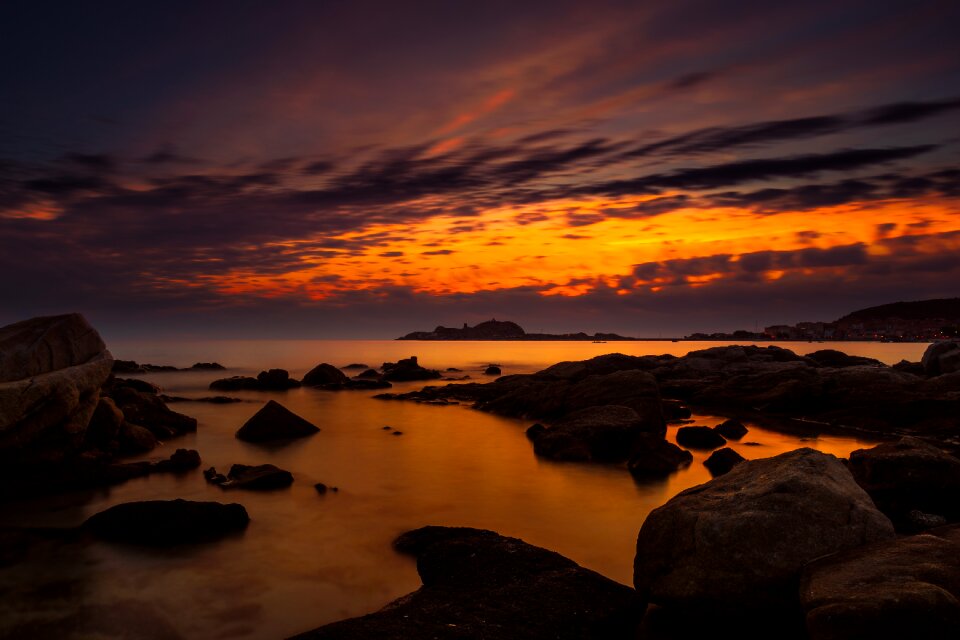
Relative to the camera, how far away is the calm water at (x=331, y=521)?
8789 millimetres

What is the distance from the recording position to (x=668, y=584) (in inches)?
277

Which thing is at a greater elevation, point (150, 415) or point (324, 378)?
point (150, 415)

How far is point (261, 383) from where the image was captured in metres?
50.2

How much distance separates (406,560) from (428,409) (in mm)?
24169

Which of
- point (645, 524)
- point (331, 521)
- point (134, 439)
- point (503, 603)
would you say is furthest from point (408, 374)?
point (503, 603)

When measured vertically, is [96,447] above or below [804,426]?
above

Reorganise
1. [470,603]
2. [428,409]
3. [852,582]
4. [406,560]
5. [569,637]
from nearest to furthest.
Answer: [852,582] < [569,637] < [470,603] < [406,560] < [428,409]

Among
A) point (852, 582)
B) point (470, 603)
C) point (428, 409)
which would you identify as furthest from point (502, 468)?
point (428, 409)

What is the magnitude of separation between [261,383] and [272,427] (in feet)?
92.0

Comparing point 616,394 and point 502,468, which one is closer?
point 502,468

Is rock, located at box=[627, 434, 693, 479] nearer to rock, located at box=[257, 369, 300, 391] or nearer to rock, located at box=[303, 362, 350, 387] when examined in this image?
rock, located at box=[303, 362, 350, 387]

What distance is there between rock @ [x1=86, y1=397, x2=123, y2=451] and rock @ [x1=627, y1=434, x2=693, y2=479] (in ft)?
52.2

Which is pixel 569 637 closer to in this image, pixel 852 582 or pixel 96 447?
pixel 852 582

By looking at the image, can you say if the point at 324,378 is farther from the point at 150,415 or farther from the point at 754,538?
the point at 754,538
